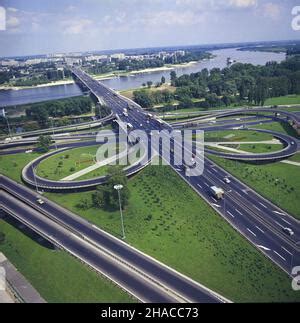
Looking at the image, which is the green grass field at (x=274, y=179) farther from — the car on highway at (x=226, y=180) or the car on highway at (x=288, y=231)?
the car on highway at (x=288, y=231)

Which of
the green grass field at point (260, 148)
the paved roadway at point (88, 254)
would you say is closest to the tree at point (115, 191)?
the paved roadway at point (88, 254)

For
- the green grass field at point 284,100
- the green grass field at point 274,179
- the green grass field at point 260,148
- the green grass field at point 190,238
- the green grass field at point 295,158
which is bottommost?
the green grass field at point 190,238

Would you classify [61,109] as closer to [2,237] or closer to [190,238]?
[2,237]

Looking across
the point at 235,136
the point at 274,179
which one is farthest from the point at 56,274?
the point at 235,136

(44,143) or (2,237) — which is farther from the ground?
(44,143)

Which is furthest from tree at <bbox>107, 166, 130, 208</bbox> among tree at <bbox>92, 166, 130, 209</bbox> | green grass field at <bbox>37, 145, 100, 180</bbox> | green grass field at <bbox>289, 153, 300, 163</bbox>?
green grass field at <bbox>289, 153, 300, 163</bbox>

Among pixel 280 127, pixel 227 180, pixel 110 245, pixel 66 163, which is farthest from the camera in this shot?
pixel 280 127
